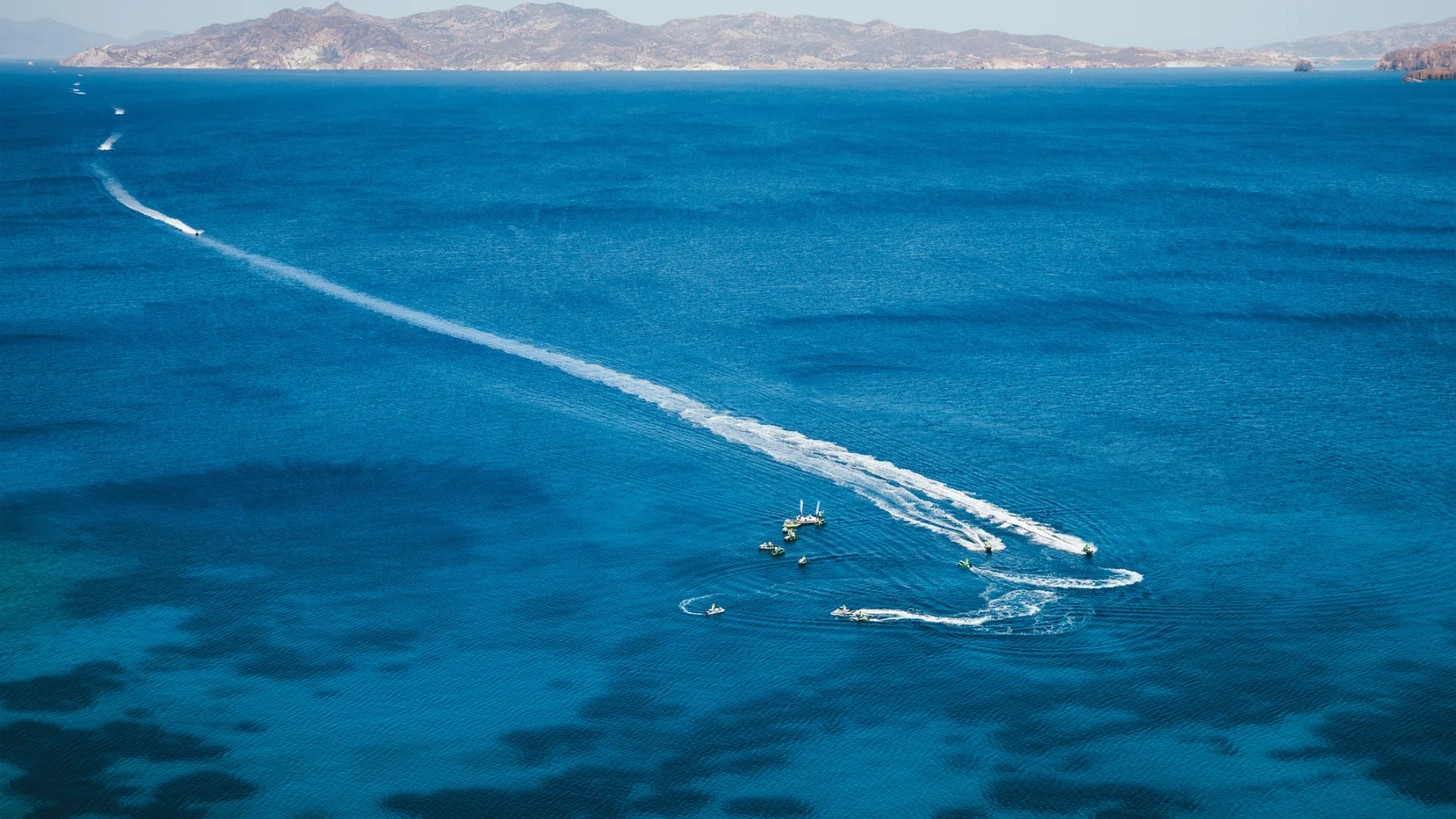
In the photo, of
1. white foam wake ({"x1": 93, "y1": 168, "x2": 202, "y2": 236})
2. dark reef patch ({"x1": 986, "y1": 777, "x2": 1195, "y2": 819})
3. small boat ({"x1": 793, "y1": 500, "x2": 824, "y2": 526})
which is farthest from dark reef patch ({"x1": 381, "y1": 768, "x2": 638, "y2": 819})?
white foam wake ({"x1": 93, "y1": 168, "x2": 202, "y2": 236})

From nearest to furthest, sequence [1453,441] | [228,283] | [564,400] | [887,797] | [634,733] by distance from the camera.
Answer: [887,797], [634,733], [1453,441], [564,400], [228,283]

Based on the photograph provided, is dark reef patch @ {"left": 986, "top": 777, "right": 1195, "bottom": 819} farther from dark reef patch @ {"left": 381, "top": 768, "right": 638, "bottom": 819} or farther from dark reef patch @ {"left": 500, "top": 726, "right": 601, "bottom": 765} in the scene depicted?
dark reef patch @ {"left": 500, "top": 726, "right": 601, "bottom": 765}

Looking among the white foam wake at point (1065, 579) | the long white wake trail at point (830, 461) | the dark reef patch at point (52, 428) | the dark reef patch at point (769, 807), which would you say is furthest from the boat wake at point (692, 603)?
the dark reef patch at point (52, 428)

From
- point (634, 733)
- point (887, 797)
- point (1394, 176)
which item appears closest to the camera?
point (887, 797)

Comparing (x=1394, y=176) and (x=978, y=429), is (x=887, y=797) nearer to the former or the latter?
(x=978, y=429)

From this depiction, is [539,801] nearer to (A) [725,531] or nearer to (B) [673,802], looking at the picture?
(B) [673,802]

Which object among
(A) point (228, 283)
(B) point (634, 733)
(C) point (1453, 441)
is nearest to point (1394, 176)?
(C) point (1453, 441)

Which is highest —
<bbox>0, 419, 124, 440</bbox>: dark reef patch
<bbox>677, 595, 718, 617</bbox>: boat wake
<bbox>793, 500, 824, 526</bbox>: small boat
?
<bbox>0, 419, 124, 440</bbox>: dark reef patch
